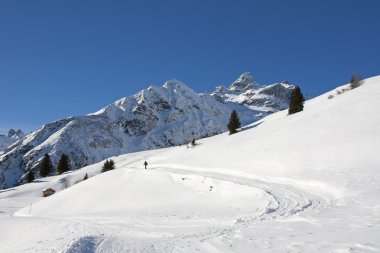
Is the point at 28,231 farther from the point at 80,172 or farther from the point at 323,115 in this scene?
the point at 80,172

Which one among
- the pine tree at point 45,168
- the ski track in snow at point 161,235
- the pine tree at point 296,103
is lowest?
the ski track in snow at point 161,235

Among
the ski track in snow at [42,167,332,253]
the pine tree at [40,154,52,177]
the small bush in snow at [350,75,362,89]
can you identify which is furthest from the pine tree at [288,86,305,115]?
the pine tree at [40,154,52,177]

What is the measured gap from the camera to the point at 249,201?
2414 centimetres

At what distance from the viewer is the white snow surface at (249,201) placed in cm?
1303

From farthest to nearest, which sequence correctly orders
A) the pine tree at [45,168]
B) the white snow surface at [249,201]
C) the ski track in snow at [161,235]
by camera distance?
1. the pine tree at [45,168]
2. the white snow surface at [249,201]
3. the ski track in snow at [161,235]

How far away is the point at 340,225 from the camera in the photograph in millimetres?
14125

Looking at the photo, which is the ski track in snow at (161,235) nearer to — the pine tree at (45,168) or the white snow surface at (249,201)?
the white snow surface at (249,201)

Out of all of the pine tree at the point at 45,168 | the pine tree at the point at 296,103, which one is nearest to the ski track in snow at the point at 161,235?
the pine tree at the point at 296,103

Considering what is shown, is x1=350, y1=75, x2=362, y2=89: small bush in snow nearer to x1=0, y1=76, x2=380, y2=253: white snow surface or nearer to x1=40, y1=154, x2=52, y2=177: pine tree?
x1=0, y1=76, x2=380, y2=253: white snow surface

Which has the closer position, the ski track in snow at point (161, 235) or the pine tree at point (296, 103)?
the ski track in snow at point (161, 235)

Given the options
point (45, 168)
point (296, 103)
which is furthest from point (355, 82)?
point (45, 168)

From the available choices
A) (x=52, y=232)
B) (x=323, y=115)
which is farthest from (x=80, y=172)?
(x=52, y=232)

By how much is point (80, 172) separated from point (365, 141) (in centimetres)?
8340

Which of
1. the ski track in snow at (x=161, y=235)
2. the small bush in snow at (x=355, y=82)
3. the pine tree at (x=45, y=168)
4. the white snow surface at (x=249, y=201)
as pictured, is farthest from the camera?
the pine tree at (x=45, y=168)
